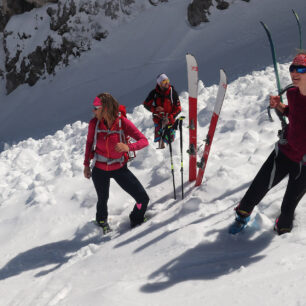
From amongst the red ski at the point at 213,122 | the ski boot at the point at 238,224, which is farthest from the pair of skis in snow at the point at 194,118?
the ski boot at the point at 238,224

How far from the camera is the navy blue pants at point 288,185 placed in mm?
3164

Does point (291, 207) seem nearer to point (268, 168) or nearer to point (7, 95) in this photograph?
point (268, 168)

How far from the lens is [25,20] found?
55.7 feet

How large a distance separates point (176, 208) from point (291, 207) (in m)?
1.85

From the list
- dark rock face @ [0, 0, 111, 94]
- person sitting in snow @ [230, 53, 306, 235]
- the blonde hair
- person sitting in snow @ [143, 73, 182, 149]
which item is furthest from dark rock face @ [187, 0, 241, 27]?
person sitting in snow @ [230, 53, 306, 235]

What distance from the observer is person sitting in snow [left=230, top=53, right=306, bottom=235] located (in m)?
2.91

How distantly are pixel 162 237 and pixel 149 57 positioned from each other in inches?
432

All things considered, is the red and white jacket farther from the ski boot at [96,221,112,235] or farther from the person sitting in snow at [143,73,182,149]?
the ski boot at [96,221,112,235]

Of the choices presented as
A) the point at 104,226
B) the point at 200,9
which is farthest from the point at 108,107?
the point at 200,9

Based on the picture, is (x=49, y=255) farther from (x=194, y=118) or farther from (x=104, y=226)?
(x=194, y=118)

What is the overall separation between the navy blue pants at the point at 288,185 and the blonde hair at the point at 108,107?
5.88ft

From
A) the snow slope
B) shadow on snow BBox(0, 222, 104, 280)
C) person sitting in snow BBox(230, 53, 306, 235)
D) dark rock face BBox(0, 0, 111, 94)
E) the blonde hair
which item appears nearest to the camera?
person sitting in snow BBox(230, 53, 306, 235)

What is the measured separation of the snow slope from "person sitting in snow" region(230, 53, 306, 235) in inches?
303

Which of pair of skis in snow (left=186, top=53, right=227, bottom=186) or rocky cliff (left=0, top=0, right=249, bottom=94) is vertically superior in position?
rocky cliff (left=0, top=0, right=249, bottom=94)
